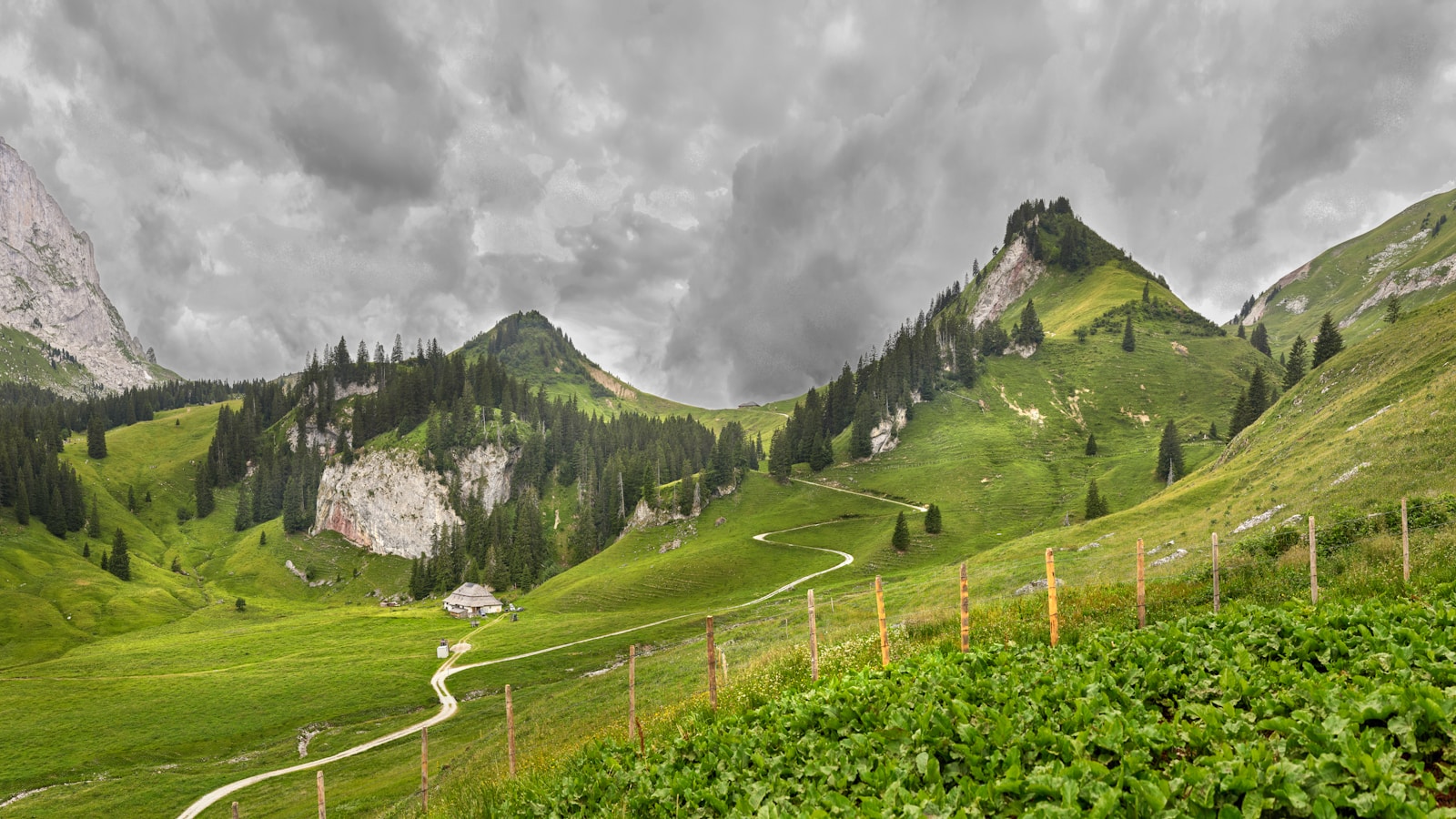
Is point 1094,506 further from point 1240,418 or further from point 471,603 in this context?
point 471,603

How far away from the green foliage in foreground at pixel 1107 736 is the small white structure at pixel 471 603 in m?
112

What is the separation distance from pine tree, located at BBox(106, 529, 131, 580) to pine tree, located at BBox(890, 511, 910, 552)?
17955 centimetres

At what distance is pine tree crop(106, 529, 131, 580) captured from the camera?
142 metres

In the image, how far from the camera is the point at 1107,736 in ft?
25.5

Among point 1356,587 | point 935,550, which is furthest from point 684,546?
point 1356,587

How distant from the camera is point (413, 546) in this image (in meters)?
195

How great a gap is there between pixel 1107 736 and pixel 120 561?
8186 inches

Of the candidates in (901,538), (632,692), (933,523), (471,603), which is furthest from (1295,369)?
(471,603)

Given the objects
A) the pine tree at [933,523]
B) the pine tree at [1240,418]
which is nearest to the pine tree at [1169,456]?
the pine tree at [1240,418]

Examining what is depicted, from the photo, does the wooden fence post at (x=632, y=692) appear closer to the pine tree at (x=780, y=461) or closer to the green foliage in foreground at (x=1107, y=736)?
the green foliage in foreground at (x=1107, y=736)

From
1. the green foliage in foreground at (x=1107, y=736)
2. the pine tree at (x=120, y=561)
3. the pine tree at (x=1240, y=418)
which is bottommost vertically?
the pine tree at (x=120, y=561)

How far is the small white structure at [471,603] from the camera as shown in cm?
11362

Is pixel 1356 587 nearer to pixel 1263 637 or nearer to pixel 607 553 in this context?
pixel 1263 637

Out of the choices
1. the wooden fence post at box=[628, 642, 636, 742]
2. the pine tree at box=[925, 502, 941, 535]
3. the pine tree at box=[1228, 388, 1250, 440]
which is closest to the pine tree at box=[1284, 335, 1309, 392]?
the pine tree at box=[1228, 388, 1250, 440]
